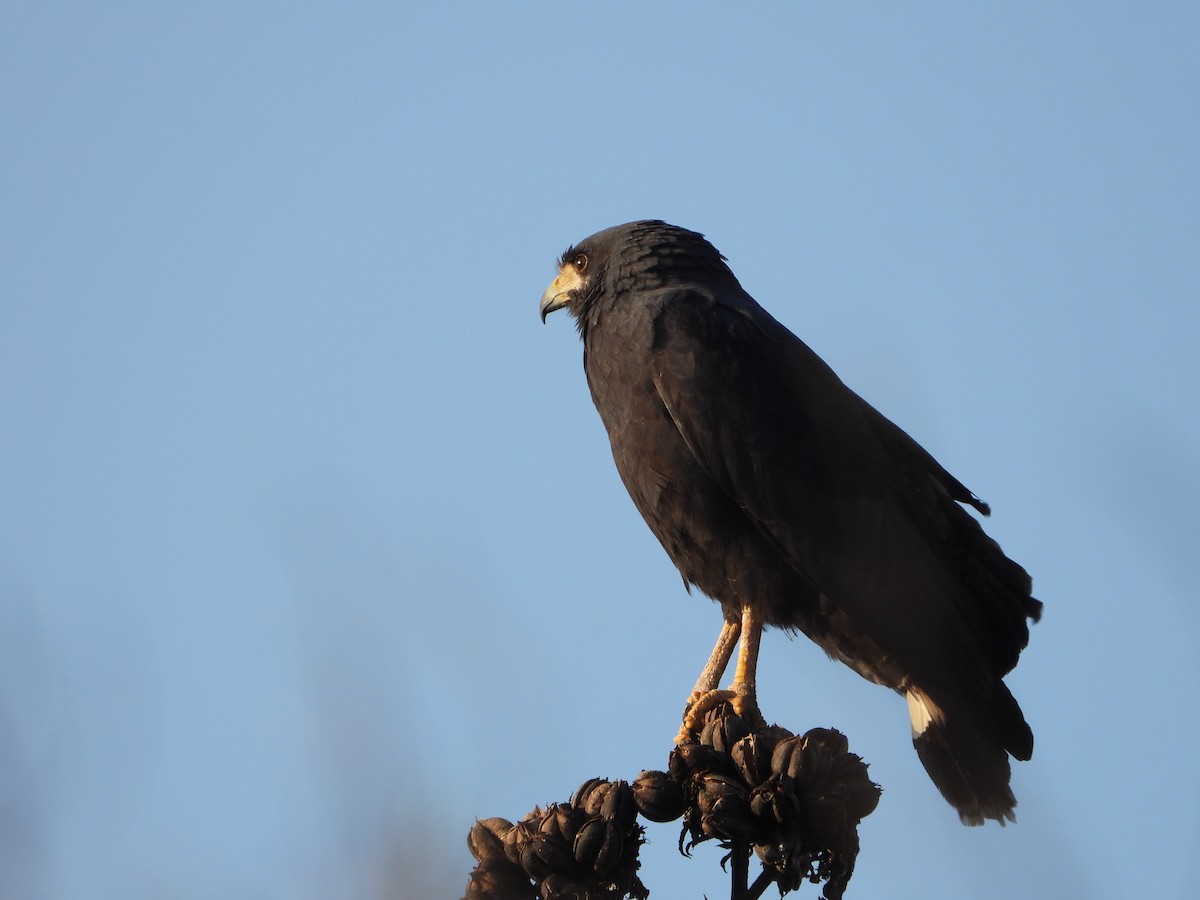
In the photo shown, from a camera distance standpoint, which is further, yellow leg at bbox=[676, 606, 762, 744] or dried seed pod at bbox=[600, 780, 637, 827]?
yellow leg at bbox=[676, 606, 762, 744]

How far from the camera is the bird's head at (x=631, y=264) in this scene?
20.9 ft

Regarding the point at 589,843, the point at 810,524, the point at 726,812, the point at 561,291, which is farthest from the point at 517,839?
the point at 561,291

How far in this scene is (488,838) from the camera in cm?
387

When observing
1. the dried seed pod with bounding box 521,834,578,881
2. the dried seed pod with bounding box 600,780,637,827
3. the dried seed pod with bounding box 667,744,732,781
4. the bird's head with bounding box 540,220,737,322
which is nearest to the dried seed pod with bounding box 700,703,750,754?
the dried seed pod with bounding box 667,744,732,781

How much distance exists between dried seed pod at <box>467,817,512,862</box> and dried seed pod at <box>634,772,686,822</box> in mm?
397

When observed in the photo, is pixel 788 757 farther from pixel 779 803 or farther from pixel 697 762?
pixel 697 762

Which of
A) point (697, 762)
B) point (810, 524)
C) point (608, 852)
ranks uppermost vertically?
point (810, 524)

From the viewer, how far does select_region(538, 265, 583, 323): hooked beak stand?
271 inches

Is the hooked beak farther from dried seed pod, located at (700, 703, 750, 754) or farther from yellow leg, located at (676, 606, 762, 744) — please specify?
dried seed pod, located at (700, 703, 750, 754)

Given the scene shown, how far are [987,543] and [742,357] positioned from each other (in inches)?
49.9

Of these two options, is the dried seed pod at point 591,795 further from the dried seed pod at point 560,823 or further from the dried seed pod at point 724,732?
the dried seed pod at point 724,732

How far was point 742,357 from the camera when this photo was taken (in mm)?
5758

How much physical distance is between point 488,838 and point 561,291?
366 centimetres

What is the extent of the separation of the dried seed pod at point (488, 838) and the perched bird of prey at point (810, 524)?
153cm
